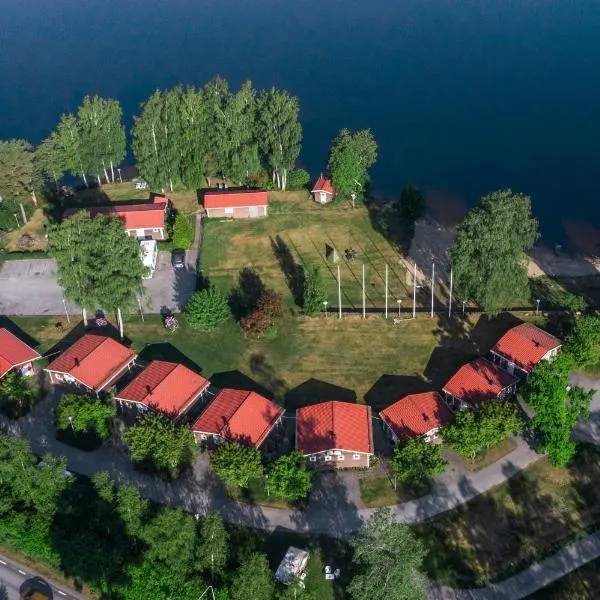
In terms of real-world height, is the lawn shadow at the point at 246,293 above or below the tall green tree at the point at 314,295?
below

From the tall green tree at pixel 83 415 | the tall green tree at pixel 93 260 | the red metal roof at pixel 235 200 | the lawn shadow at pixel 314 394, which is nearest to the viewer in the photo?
the tall green tree at pixel 83 415

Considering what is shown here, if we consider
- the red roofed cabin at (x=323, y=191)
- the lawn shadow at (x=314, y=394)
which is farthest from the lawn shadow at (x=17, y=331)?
the red roofed cabin at (x=323, y=191)

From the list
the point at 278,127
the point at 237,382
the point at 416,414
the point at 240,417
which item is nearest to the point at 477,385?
the point at 416,414

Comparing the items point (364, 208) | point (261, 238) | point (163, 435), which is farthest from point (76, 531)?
point (364, 208)

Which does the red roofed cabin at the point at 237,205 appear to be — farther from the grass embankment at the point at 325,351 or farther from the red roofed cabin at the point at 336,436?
the red roofed cabin at the point at 336,436

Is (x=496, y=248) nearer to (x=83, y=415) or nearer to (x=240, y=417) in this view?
(x=240, y=417)

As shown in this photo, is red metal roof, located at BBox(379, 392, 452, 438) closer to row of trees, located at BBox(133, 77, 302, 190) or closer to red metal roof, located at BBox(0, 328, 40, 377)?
red metal roof, located at BBox(0, 328, 40, 377)
